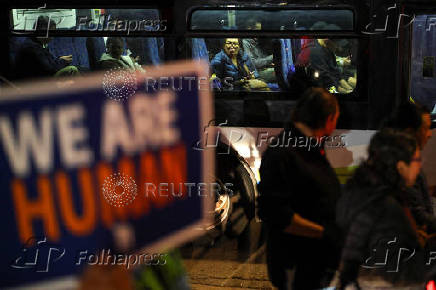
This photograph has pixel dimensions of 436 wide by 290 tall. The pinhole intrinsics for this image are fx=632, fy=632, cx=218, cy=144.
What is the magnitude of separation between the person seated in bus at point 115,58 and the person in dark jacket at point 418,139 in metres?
2.93

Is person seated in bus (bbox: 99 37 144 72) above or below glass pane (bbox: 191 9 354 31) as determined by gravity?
below

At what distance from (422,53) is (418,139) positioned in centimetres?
194

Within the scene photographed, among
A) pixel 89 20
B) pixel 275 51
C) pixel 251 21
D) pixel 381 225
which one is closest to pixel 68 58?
pixel 89 20

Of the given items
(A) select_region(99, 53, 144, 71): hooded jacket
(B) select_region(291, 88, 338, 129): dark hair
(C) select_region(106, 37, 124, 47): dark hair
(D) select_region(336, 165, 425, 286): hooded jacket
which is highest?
(C) select_region(106, 37, 124, 47): dark hair

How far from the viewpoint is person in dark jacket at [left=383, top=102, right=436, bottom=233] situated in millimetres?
3748

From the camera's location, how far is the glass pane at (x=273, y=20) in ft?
19.6

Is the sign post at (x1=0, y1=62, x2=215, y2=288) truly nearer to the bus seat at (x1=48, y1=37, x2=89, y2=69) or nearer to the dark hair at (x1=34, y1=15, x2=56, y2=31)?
the bus seat at (x1=48, y1=37, x2=89, y2=69)

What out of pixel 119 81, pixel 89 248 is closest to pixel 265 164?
pixel 119 81

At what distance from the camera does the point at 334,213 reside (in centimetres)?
345

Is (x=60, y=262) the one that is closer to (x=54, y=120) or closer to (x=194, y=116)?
(x=54, y=120)

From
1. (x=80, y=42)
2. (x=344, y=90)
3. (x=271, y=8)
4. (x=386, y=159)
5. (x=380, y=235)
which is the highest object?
(x=271, y=8)

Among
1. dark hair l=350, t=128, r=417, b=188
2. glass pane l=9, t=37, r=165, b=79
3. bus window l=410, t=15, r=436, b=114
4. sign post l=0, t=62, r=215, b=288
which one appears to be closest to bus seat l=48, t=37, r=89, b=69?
glass pane l=9, t=37, r=165, b=79

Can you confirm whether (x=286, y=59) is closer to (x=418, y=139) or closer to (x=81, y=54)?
(x=81, y=54)

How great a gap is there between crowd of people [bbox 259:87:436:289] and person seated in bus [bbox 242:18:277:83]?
2562 millimetres
